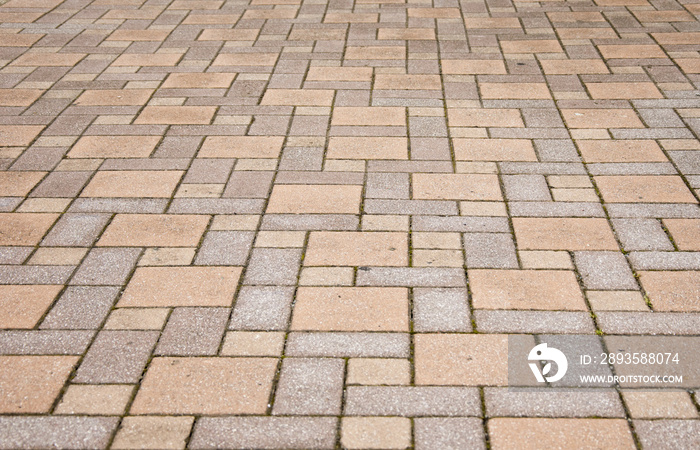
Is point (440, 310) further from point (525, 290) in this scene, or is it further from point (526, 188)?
Result: point (526, 188)

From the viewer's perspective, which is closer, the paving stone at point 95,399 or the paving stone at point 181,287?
the paving stone at point 95,399

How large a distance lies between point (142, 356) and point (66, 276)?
62 cm

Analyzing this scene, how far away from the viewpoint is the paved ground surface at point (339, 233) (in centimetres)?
213

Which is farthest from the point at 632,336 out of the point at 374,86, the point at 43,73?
the point at 43,73

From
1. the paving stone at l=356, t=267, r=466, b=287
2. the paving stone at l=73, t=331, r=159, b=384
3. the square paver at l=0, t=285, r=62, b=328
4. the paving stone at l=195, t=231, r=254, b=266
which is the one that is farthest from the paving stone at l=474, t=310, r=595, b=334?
the square paver at l=0, t=285, r=62, b=328

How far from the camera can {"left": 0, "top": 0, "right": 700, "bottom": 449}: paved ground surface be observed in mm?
2129

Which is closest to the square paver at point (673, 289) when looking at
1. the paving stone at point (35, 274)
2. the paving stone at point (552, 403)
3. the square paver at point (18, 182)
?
the paving stone at point (552, 403)

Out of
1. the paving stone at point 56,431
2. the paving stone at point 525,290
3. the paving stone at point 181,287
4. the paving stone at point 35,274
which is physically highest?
the paving stone at point 35,274

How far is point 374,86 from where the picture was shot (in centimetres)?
444

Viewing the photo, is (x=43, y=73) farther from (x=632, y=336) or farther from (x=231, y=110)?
(x=632, y=336)

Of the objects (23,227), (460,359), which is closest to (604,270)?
(460,359)

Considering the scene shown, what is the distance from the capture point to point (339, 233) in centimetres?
296

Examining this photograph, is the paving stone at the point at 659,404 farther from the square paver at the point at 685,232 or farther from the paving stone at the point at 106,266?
the paving stone at the point at 106,266

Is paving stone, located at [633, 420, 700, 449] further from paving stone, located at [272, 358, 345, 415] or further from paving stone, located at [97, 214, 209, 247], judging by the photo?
paving stone, located at [97, 214, 209, 247]
